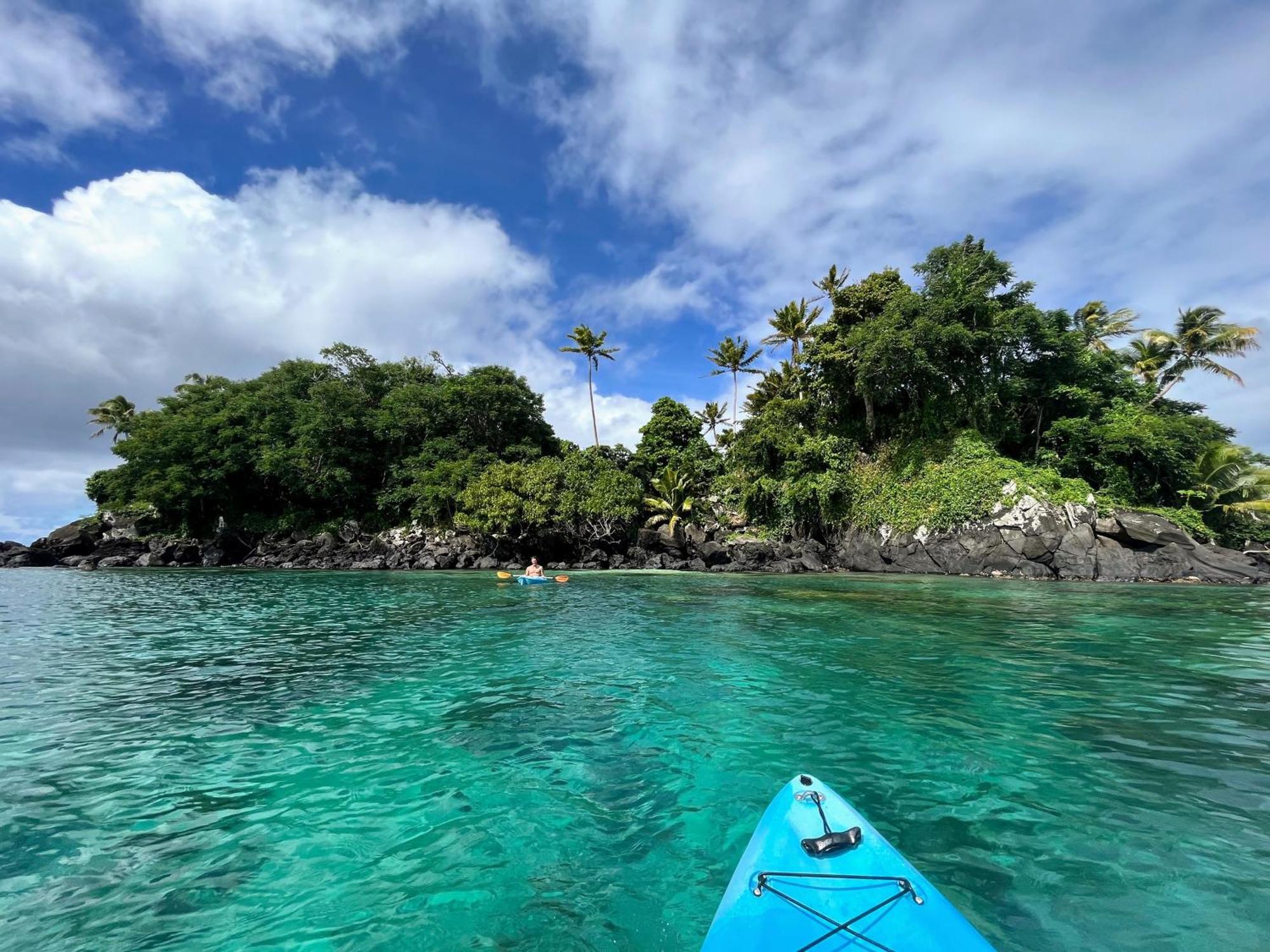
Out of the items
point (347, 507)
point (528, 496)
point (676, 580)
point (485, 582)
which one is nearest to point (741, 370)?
point (528, 496)

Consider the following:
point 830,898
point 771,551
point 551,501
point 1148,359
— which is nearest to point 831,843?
point 830,898

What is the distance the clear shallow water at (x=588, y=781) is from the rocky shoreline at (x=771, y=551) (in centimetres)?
1620

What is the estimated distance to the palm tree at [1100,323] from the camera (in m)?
38.7

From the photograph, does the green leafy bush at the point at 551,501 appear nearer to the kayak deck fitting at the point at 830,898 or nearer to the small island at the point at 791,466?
the small island at the point at 791,466

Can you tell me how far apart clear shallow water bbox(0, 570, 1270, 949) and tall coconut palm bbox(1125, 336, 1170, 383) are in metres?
33.5

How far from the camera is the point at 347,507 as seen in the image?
44344 millimetres

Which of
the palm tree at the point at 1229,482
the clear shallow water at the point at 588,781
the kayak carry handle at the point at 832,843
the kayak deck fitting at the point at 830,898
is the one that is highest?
the palm tree at the point at 1229,482

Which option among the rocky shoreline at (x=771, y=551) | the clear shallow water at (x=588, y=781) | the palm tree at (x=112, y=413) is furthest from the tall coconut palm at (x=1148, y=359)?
the palm tree at (x=112, y=413)

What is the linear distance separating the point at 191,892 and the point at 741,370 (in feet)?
149

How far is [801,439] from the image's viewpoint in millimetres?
35781

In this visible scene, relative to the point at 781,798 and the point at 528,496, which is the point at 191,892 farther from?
the point at 528,496

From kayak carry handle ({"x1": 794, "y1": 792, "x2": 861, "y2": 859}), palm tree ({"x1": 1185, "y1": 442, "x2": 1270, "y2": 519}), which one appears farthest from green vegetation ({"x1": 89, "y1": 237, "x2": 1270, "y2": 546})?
kayak carry handle ({"x1": 794, "y1": 792, "x2": 861, "y2": 859})

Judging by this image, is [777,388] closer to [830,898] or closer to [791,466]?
[791,466]

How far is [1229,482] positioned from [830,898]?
39425 mm
